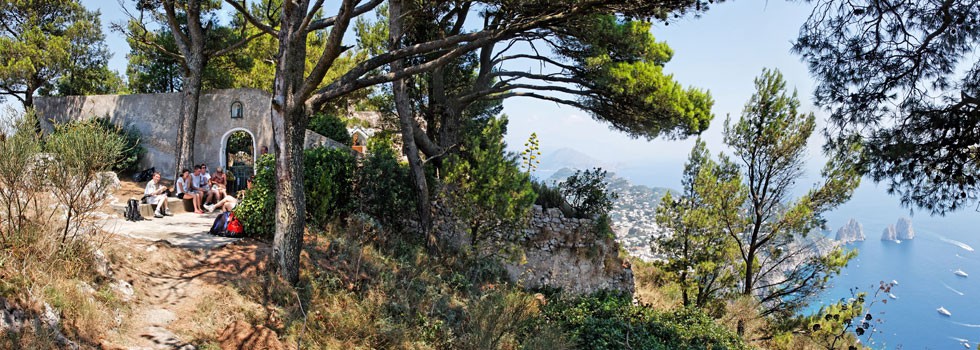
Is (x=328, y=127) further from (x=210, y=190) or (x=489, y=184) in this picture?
(x=489, y=184)

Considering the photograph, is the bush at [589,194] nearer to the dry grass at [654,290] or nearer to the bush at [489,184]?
the dry grass at [654,290]

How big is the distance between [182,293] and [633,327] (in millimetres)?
7450

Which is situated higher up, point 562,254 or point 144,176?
point 144,176

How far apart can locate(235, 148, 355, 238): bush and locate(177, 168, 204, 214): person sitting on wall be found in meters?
2.38

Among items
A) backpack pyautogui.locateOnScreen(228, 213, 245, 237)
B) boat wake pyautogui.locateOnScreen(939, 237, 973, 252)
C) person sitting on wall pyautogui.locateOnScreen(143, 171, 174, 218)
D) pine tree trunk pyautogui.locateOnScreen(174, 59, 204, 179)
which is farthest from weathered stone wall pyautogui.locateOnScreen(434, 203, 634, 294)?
boat wake pyautogui.locateOnScreen(939, 237, 973, 252)

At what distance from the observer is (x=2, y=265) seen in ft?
14.6

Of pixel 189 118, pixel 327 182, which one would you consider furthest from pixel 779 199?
pixel 189 118

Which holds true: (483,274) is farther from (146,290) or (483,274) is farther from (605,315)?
(146,290)

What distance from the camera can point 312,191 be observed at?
909cm

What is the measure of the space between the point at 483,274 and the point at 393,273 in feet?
11.3

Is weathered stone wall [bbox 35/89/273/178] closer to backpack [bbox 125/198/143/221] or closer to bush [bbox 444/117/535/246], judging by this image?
backpack [bbox 125/198/143/221]

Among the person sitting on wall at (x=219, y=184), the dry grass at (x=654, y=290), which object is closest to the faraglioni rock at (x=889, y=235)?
the dry grass at (x=654, y=290)

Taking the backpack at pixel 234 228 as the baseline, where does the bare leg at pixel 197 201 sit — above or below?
above

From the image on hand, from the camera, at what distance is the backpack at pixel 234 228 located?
26.7 ft
